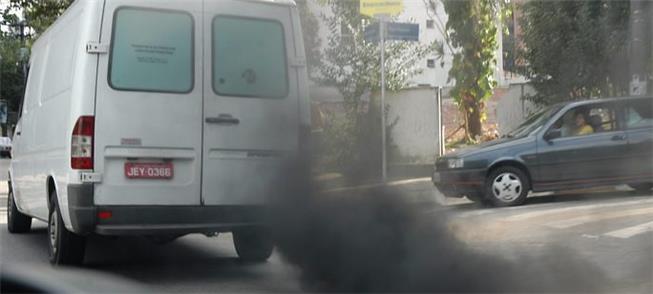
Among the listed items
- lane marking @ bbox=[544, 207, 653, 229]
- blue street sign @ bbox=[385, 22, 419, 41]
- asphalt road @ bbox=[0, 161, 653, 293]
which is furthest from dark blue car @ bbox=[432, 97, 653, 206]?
blue street sign @ bbox=[385, 22, 419, 41]

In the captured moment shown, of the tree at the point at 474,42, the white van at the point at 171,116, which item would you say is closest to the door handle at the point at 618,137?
the tree at the point at 474,42

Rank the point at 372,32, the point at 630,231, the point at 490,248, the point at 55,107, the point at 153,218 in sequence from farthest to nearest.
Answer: the point at 372,32 → the point at 630,231 → the point at 55,107 → the point at 153,218 → the point at 490,248

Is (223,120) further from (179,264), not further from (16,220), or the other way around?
(16,220)

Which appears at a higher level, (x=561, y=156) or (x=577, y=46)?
(x=577, y=46)

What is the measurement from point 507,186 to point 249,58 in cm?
519

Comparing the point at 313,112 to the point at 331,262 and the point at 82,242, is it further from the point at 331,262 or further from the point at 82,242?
the point at 82,242

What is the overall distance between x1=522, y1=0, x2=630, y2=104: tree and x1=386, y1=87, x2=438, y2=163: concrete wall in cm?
199

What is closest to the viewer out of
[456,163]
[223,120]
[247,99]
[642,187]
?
[223,120]

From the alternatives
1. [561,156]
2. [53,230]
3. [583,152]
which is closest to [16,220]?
[53,230]

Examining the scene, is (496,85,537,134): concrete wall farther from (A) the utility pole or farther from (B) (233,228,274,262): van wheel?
(B) (233,228,274,262): van wheel

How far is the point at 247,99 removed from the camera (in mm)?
6586

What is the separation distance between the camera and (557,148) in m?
10.1

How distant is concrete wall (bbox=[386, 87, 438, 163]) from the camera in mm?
9797

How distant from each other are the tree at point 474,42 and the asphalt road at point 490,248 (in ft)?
4.18
